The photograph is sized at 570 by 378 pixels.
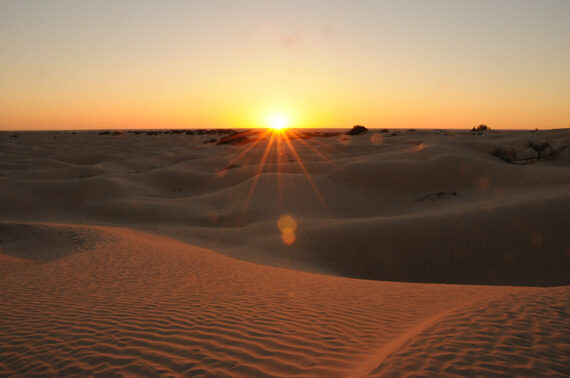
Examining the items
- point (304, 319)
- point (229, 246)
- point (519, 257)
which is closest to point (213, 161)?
point (229, 246)

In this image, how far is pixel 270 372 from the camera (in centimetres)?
286

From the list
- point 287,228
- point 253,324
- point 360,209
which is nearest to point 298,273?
point 253,324

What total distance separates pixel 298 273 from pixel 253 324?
118 inches

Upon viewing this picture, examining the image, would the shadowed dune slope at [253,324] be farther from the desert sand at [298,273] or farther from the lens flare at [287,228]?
the lens flare at [287,228]

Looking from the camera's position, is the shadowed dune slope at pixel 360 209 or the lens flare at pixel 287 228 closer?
the shadowed dune slope at pixel 360 209

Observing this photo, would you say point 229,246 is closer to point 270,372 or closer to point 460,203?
point 270,372

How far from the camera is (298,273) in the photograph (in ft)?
22.2

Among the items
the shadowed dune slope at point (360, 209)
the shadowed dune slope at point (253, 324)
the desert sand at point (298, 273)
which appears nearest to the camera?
the shadowed dune slope at point (253, 324)

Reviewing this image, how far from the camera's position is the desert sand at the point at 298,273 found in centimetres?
308

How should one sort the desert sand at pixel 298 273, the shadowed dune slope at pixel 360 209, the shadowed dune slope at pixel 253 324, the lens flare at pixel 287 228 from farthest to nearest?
the lens flare at pixel 287 228
the shadowed dune slope at pixel 360 209
the desert sand at pixel 298 273
the shadowed dune slope at pixel 253 324

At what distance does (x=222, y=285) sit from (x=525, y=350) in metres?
3.75

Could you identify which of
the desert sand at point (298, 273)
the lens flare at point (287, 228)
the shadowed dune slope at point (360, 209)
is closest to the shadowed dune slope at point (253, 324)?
the desert sand at point (298, 273)

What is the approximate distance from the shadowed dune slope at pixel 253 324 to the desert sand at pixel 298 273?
2 cm

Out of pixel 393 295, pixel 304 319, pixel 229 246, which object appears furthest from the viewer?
pixel 229 246
